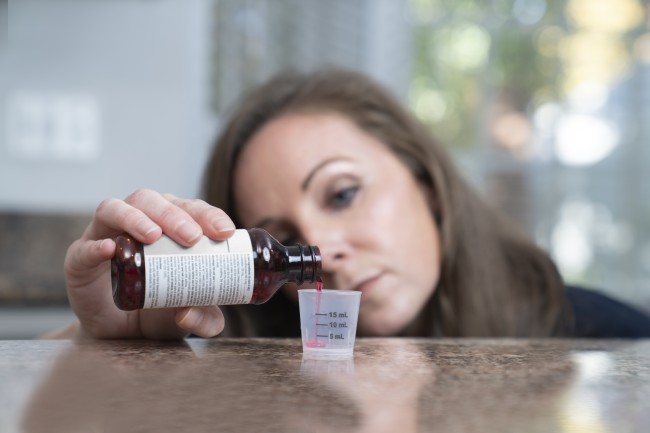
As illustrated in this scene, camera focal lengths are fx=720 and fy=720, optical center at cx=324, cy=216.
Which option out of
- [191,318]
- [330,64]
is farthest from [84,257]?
[330,64]

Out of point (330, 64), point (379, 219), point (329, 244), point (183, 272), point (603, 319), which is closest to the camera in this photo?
point (183, 272)

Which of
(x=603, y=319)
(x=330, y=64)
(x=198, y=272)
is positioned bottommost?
(x=603, y=319)

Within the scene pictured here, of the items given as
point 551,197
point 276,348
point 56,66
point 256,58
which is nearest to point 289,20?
point 256,58

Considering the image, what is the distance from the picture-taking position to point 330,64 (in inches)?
83.9

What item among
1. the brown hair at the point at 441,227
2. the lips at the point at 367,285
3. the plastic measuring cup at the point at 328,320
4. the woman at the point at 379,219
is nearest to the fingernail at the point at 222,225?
the plastic measuring cup at the point at 328,320

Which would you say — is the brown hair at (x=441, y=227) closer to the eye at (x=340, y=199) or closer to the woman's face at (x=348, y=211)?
the woman's face at (x=348, y=211)

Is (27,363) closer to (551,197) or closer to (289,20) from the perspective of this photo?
(289,20)

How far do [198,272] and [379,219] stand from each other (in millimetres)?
729

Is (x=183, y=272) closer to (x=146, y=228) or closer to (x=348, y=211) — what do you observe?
(x=146, y=228)

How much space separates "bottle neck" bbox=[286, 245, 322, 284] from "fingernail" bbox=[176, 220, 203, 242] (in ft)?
0.35

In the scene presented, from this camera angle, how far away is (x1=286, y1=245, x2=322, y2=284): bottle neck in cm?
76


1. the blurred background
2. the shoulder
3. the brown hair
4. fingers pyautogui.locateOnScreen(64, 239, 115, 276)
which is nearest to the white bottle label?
fingers pyautogui.locateOnScreen(64, 239, 115, 276)

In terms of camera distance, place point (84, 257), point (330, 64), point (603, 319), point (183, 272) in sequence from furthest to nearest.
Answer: point (330, 64) < point (603, 319) < point (84, 257) < point (183, 272)

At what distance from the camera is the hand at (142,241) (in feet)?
2.34
